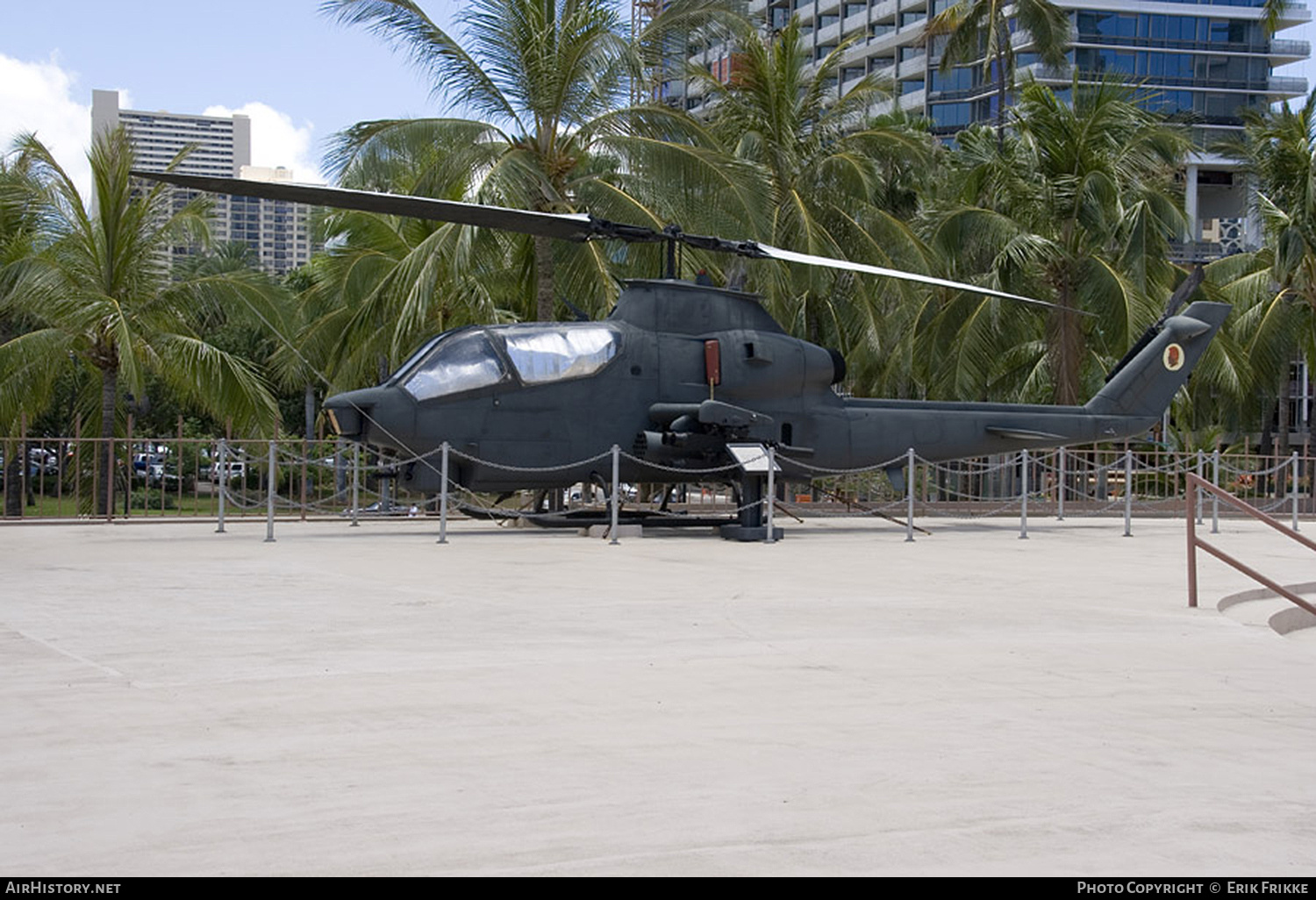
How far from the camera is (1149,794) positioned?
4688 millimetres

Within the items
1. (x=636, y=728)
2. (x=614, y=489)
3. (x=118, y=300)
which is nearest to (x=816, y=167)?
(x=118, y=300)

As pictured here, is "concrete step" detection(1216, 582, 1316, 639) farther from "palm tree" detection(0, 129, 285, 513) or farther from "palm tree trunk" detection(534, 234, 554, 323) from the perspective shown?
"palm tree" detection(0, 129, 285, 513)

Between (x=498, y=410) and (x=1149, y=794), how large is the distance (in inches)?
458

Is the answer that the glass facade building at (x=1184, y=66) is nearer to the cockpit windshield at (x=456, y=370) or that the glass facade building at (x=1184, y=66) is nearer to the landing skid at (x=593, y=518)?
the landing skid at (x=593, y=518)

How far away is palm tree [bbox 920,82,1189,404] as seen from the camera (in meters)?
27.1

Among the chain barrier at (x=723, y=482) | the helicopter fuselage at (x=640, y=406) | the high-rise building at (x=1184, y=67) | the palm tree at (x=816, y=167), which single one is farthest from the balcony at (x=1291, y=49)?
the helicopter fuselage at (x=640, y=406)

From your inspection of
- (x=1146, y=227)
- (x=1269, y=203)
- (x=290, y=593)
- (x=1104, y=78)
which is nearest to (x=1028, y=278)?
(x=1146, y=227)

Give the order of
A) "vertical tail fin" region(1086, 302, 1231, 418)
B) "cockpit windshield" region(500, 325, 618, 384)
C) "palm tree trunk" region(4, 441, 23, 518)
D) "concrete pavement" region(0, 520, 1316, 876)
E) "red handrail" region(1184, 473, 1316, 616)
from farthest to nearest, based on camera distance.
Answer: "vertical tail fin" region(1086, 302, 1231, 418)
"palm tree trunk" region(4, 441, 23, 518)
"cockpit windshield" region(500, 325, 618, 384)
"red handrail" region(1184, 473, 1316, 616)
"concrete pavement" region(0, 520, 1316, 876)

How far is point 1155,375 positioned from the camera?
1984 cm

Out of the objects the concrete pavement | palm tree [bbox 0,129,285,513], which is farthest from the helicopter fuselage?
palm tree [bbox 0,129,285,513]

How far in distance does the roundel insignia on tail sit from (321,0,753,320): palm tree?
6.96 meters

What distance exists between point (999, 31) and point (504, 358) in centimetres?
2537

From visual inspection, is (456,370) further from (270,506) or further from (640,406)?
(270,506)

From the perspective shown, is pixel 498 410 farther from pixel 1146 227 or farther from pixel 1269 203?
pixel 1269 203
